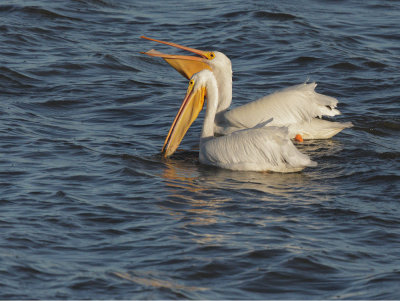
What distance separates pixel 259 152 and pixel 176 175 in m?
0.78

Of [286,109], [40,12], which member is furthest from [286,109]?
[40,12]

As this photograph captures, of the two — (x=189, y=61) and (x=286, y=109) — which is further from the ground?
(x=189, y=61)

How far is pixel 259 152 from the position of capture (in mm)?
6781

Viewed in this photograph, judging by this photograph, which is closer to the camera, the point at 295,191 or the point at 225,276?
the point at 225,276

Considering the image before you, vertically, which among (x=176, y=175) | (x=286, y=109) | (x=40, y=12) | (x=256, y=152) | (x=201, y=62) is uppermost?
(x=40, y=12)

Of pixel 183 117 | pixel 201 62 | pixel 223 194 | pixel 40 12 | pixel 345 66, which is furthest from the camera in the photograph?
pixel 40 12

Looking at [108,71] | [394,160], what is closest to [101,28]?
[108,71]

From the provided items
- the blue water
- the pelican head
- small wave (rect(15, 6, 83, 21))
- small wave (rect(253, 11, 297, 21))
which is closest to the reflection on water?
the blue water

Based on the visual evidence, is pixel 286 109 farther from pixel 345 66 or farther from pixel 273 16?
pixel 273 16

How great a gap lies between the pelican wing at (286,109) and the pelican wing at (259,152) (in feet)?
3.10

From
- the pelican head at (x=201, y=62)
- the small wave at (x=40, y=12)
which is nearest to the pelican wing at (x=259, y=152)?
the pelican head at (x=201, y=62)

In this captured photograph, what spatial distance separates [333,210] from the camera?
229 inches

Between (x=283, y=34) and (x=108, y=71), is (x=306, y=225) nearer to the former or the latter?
(x=108, y=71)

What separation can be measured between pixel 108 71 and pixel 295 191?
16.3ft
